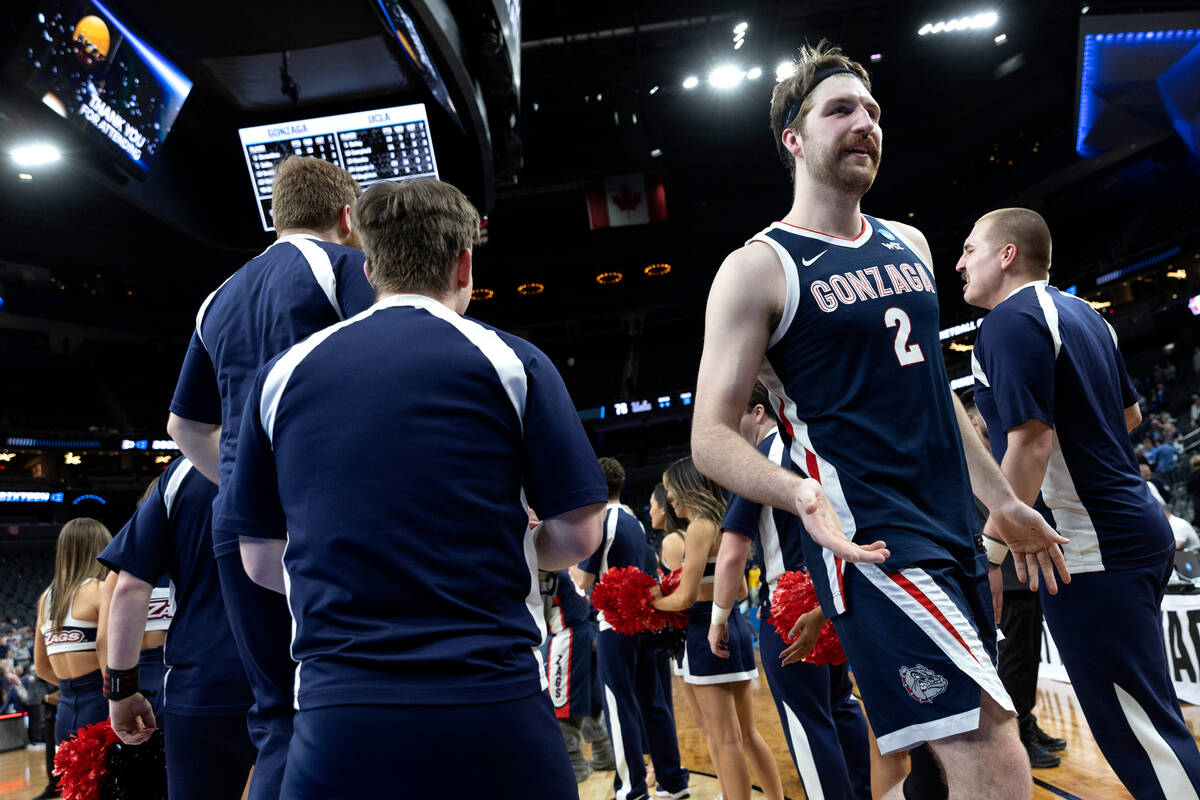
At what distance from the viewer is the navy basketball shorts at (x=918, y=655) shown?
1.65m

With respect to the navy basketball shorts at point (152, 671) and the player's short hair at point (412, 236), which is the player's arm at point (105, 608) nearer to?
the navy basketball shorts at point (152, 671)

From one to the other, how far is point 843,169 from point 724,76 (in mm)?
14634

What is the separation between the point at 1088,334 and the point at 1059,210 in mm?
26158

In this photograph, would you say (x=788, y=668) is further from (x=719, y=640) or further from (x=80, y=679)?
(x=80, y=679)

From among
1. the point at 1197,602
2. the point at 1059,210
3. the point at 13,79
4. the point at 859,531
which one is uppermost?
the point at 1059,210

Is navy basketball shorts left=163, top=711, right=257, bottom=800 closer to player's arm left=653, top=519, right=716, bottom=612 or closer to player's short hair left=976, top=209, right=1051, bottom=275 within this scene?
player's arm left=653, top=519, right=716, bottom=612

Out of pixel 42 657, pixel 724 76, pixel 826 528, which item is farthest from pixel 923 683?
pixel 724 76

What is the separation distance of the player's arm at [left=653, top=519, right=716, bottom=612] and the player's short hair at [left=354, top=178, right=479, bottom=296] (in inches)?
118

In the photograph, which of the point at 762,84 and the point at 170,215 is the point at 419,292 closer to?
the point at 170,215

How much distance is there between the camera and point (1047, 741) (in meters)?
5.12

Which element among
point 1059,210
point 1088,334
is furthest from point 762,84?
point 1088,334

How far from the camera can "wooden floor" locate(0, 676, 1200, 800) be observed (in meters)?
4.48

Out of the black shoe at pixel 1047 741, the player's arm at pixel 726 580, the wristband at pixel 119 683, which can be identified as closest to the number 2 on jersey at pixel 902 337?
the player's arm at pixel 726 580

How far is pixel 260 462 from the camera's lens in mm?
1569
